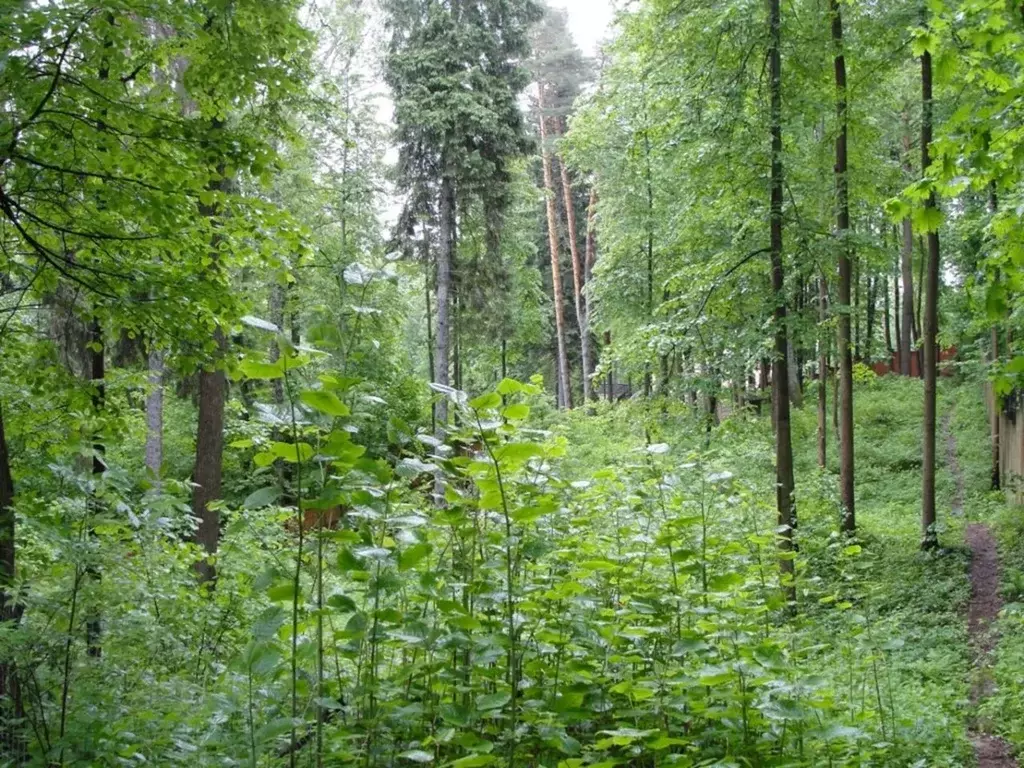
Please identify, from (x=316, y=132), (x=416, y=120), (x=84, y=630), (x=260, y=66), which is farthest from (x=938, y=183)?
(x=316, y=132)

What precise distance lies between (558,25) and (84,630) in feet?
105

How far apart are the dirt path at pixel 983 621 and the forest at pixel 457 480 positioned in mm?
62

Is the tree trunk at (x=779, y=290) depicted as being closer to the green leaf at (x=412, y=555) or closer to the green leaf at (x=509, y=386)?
the green leaf at (x=509, y=386)

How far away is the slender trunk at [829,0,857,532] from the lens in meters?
10.6

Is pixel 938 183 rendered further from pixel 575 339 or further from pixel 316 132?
pixel 575 339

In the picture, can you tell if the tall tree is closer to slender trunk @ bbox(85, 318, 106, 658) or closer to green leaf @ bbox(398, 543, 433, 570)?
slender trunk @ bbox(85, 318, 106, 658)

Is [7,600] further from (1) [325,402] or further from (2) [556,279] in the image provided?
(2) [556,279]

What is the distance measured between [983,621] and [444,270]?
12.8 meters

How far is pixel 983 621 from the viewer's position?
9805mm

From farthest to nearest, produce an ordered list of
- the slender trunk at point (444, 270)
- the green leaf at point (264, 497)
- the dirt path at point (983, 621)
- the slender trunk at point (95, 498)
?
the slender trunk at point (444, 270), the dirt path at point (983, 621), the slender trunk at point (95, 498), the green leaf at point (264, 497)

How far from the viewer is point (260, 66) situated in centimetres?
490

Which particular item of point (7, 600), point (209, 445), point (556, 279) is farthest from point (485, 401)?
point (556, 279)

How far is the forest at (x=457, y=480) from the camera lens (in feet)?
8.54

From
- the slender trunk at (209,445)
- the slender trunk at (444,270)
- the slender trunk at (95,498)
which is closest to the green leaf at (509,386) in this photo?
the slender trunk at (95,498)
